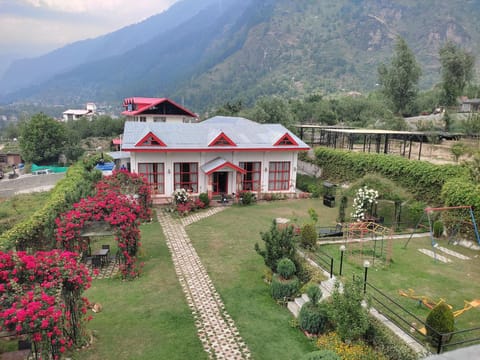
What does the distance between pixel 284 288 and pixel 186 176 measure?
14.6 meters

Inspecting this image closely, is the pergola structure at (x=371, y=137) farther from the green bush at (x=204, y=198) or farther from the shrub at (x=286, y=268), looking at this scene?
the shrub at (x=286, y=268)

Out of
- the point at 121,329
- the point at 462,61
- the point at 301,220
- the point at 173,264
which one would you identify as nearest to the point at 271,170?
the point at 301,220

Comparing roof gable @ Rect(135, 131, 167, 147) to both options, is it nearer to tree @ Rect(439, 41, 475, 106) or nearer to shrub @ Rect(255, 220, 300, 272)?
shrub @ Rect(255, 220, 300, 272)

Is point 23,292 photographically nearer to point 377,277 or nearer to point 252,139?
point 377,277

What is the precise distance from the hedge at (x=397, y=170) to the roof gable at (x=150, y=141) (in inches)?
553

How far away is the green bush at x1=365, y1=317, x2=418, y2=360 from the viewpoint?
7.93m

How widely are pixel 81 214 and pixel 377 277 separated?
36.1 ft

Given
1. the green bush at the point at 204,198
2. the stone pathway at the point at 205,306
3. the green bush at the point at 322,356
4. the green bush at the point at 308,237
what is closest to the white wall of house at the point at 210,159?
the green bush at the point at 204,198

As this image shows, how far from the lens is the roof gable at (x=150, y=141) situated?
22438mm

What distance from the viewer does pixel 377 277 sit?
40.9 feet

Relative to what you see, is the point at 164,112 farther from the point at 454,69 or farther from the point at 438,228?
the point at 438,228

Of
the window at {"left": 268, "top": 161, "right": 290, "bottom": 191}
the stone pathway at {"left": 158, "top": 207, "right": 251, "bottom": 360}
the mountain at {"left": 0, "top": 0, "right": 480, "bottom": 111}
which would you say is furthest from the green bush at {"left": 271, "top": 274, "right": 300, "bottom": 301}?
the mountain at {"left": 0, "top": 0, "right": 480, "bottom": 111}

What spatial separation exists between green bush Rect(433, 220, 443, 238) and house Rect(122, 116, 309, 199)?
10958 mm

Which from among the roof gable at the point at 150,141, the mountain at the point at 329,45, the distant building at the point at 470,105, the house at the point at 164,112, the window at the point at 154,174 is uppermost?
the mountain at the point at 329,45
